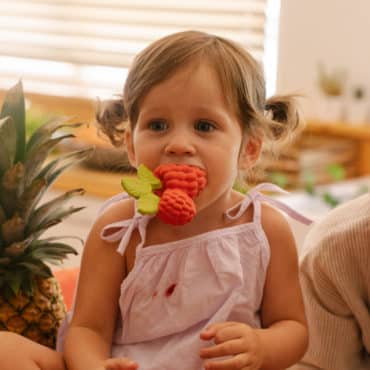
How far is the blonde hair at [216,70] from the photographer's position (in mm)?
1030

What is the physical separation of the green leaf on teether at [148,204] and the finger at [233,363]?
20 centimetres

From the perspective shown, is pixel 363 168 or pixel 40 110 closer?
pixel 363 168

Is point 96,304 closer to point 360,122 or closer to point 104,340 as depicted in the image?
point 104,340

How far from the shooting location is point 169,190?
94cm

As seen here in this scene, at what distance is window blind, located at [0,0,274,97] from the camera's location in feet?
9.56

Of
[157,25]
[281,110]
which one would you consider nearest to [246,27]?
[157,25]

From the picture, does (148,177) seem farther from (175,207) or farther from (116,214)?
(116,214)

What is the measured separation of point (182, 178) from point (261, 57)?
2078 millimetres

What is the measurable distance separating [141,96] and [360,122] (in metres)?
2.09

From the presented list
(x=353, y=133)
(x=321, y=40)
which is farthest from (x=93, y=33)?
(x=353, y=133)

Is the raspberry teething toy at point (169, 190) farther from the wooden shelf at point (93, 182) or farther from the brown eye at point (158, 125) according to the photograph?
the wooden shelf at point (93, 182)

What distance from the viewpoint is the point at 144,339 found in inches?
42.6

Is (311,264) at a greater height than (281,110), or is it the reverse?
(281,110)

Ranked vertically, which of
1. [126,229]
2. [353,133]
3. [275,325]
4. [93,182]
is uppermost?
[126,229]
